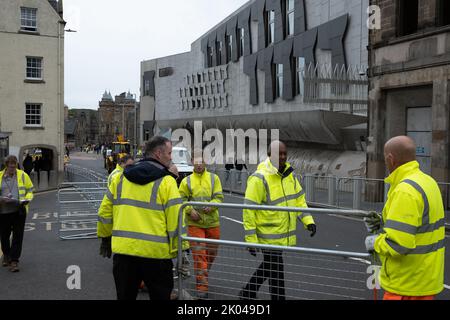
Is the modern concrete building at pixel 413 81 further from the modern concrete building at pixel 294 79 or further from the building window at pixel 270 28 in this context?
the building window at pixel 270 28

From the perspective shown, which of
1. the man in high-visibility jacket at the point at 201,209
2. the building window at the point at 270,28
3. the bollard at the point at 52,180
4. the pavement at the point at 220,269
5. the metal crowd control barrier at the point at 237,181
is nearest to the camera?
the pavement at the point at 220,269

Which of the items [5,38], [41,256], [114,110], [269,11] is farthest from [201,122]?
[114,110]

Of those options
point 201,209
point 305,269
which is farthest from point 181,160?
point 305,269

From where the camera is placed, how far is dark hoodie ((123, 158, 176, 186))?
434cm

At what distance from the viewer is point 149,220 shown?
4348 mm

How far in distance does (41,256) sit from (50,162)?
24.4 m

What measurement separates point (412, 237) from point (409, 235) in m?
0.02

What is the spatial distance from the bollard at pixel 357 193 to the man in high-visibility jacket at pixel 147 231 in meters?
11.8

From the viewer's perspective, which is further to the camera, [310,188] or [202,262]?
[310,188]

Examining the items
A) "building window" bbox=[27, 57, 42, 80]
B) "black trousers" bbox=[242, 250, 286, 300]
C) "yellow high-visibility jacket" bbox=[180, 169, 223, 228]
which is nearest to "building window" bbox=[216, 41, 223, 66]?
"building window" bbox=[27, 57, 42, 80]

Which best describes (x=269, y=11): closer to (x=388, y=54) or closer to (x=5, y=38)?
(x=5, y=38)

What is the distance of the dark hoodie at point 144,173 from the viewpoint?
4344mm

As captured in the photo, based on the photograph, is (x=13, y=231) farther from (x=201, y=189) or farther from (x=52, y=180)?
(x=52, y=180)

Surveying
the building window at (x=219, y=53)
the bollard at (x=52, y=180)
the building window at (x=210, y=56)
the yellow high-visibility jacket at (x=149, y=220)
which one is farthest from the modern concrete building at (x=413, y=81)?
the building window at (x=210, y=56)
